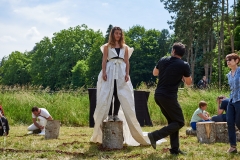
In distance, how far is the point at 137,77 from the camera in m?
54.0

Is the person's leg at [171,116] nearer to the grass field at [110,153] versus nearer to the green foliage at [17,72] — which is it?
the grass field at [110,153]

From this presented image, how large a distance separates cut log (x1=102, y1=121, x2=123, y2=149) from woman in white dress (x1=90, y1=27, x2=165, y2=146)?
189 mm

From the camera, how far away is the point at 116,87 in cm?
659

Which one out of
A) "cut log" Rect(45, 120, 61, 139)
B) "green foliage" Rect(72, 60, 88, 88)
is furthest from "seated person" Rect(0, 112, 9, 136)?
"green foliage" Rect(72, 60, 88, 88)

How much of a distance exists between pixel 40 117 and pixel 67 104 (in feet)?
13.2

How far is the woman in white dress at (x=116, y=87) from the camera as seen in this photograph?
257 inches

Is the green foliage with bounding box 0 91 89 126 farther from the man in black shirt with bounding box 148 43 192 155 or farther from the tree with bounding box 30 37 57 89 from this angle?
the tree with bounding box 30 37 57 89

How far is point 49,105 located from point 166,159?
901cm

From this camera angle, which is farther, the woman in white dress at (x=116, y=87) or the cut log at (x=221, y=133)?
the cut log at (x=221, y=133)

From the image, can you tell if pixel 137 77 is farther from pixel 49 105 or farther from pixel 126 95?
pixel 126 95

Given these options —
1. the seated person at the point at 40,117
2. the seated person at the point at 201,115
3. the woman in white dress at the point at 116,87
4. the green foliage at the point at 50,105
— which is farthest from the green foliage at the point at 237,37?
the woman in white dress at the point at 116,87

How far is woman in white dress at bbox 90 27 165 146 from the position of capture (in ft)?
21.4

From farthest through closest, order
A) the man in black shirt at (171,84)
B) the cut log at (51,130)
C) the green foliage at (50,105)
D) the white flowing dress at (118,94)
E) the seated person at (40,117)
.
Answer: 1. the green foliage at (50,105)
2. the seated person at (40,117)
3. the cut log at (51,130)
4. the white flowing dress at (118,94)
5. the man in black shirt at (171,84)

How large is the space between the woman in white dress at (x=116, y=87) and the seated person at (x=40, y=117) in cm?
273
